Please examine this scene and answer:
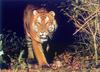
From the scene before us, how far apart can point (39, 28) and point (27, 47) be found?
0.50 m

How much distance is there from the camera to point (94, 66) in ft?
30.4

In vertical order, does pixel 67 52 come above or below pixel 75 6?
below

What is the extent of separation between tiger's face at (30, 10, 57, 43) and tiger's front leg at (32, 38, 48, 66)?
0.39 feet

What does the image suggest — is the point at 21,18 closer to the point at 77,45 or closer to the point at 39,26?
the point at 39,26

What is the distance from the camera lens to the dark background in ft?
30.0

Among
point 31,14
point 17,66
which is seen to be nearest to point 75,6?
point 31,14

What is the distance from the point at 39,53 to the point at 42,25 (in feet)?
2.02

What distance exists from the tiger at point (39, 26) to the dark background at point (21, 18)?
0.09 m

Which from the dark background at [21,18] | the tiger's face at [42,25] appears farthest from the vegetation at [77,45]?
the tiger's face at [42,25]

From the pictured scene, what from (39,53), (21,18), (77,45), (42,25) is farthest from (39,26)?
(77,45)

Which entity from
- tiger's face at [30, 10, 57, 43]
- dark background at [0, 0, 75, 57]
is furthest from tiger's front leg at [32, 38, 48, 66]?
dark background at [0, 0, 75, 57]

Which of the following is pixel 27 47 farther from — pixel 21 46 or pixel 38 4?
pixel 38 4

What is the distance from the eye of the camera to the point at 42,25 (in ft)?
29.7

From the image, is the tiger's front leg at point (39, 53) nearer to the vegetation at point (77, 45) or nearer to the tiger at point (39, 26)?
the tiger at point (39, 26)
